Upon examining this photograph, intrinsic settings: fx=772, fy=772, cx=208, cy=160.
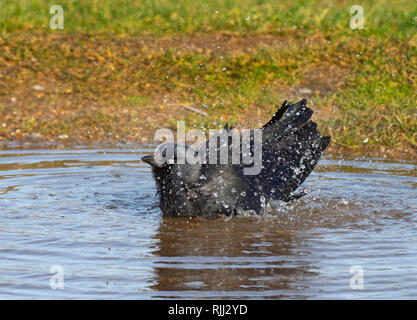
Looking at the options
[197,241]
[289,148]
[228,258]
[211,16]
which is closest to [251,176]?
[289,148]

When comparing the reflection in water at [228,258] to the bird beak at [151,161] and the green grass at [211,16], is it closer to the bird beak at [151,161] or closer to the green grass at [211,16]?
the bird beak at [151,161]

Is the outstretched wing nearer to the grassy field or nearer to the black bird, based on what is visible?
the black bird

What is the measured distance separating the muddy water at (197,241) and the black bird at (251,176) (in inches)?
5.2

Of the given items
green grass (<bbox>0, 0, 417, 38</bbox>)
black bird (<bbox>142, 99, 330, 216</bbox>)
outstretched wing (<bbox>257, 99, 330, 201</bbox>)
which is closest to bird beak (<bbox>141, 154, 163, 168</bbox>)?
black bird (<bbox>142, 99, 330, 216</bbox>)

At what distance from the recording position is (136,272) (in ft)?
15.9

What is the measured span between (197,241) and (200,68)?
558cm

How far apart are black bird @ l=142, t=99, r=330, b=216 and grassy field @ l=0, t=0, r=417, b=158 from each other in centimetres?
280

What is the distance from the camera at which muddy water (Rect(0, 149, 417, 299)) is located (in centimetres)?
457

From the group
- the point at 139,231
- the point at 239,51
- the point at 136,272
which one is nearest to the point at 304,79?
the point at 239,51

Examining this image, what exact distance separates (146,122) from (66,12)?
2.71m

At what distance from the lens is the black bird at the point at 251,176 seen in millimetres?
6031

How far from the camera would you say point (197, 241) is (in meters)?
5.66

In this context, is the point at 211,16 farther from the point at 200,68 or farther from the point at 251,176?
the point at 251,176
